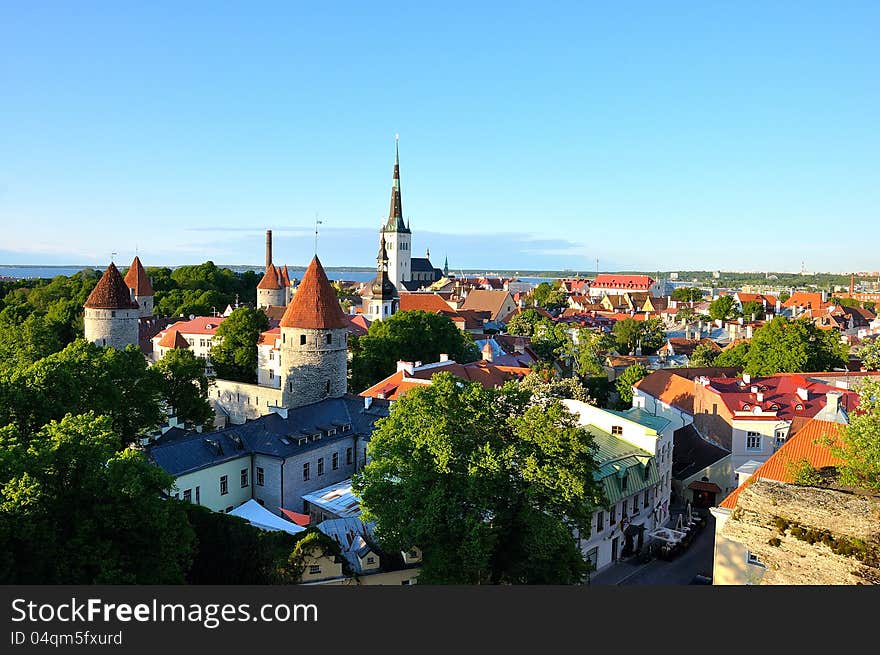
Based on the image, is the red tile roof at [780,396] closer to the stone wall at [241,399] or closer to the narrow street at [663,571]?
the narrow street at [663,571]

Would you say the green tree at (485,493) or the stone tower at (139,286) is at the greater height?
the stone tower at (139,286)

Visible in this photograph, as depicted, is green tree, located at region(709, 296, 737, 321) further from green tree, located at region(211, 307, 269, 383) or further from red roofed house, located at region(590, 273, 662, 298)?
green tree, located at region(211, 307, 269, 383)

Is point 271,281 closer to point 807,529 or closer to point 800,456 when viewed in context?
point 800,456

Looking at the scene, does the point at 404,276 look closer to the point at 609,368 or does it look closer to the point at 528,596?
the point at 609,368

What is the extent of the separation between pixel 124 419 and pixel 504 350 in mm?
34501

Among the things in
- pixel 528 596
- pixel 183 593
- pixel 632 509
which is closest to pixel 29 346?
pixel 632 509

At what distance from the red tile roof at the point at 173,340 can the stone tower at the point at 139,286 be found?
7.93 meters

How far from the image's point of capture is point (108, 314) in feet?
132

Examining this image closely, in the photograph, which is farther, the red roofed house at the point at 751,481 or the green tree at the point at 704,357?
the green tree at the point at 704,357

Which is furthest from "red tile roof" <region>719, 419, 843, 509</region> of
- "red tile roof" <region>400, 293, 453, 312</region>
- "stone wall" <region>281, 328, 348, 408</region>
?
"red tile roof" <region>400, 293, 453, 312</region>

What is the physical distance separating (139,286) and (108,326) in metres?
23.9

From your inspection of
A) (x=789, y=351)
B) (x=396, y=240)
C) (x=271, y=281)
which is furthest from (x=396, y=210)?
(x=789, y=351)

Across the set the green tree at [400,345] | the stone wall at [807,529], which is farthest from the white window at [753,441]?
the green tree at [400,345]

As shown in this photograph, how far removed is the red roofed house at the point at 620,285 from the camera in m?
156
